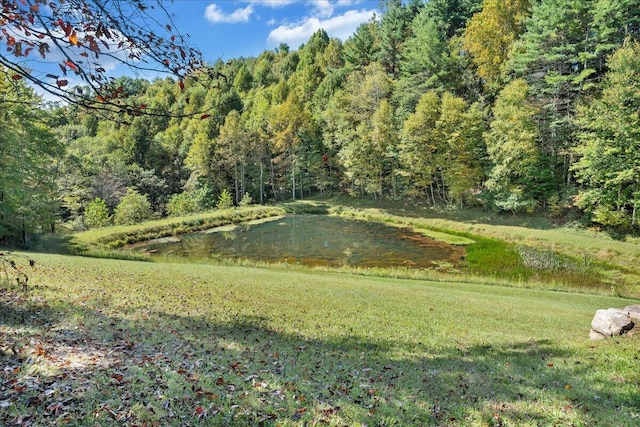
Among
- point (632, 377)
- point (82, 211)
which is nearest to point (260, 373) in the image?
point (632, 377)

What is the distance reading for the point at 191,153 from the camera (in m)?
53.5

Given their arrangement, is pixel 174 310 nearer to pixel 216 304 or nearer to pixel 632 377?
pixel 216 304

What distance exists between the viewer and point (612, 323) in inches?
294

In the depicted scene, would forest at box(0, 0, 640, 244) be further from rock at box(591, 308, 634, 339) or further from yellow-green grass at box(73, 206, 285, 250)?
rock at box(591, 308, 634, 339)

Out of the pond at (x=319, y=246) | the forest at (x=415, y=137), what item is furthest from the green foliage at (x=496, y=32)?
the pond at (x=319, y=246)

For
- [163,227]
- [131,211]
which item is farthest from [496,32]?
[131,211]

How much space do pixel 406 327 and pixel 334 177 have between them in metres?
45.4

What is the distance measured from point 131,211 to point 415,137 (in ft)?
104

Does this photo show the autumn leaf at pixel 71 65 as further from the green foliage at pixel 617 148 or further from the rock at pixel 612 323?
the green foliage at pixel 617 148

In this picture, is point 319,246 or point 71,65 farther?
point 319,246

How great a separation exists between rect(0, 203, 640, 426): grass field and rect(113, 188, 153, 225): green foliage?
2801cm

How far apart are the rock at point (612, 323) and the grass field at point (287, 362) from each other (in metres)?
0.34

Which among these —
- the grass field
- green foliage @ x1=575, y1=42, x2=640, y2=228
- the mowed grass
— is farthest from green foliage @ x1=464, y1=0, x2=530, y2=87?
the mowed grass

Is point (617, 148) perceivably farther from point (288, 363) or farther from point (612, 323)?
point (288, 363)
